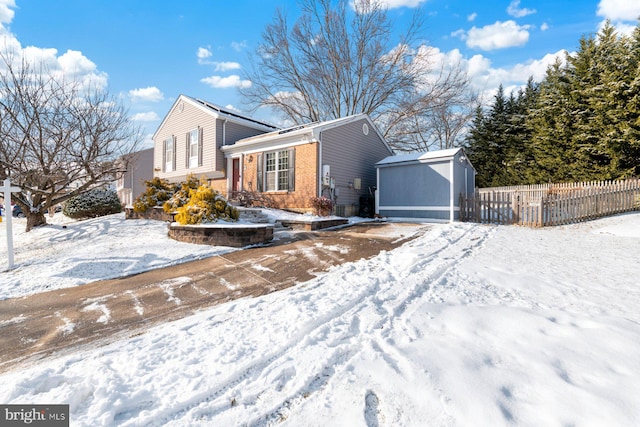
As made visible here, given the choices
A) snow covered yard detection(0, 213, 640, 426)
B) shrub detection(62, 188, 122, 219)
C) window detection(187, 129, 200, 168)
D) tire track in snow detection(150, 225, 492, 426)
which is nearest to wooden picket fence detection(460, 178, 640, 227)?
snow covered yard detection(0, 213, 640, 426)

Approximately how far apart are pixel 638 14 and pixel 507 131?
8361mm

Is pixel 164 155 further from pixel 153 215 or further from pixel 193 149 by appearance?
pixel 153 215

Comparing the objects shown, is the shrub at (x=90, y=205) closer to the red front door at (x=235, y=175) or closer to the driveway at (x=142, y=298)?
the red front door at (x=235, y=175)

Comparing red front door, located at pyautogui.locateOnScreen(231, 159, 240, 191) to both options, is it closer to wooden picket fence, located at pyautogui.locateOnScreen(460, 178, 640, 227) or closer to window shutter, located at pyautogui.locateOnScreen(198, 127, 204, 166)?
window shutter, located at pyautogui.locateOnScreen(198, 127, 204, 166)

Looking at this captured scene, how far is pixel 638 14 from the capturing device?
12.5 m

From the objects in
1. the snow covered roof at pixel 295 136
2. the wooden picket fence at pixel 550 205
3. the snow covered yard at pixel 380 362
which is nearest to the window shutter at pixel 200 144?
the snow covered roof at pixel 295 136

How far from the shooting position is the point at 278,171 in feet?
38.9

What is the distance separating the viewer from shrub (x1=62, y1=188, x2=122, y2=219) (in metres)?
12.5

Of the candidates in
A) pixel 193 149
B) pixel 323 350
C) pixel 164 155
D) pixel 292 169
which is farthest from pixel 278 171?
pixel 323 350

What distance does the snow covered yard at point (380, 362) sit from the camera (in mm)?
1589

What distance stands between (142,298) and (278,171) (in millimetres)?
8729

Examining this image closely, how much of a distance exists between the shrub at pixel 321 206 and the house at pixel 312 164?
1.90ft

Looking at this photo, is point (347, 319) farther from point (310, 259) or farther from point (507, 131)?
point (507, 131)

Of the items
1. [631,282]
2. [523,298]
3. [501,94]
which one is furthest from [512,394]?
[501,94]
